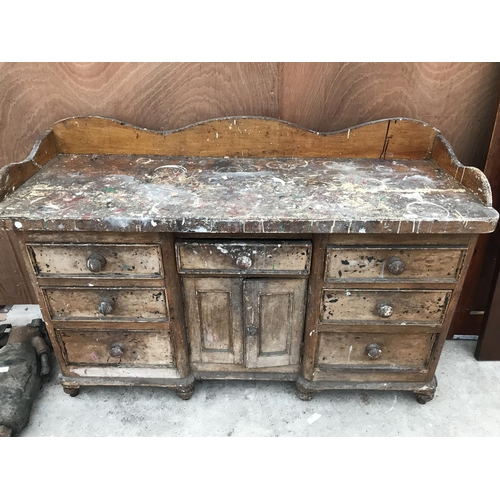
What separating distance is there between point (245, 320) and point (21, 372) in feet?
3.76

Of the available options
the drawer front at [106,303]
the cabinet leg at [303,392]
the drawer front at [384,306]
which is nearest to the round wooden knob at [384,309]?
the drawer front at [384,306]

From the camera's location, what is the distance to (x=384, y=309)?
1604 millimetres

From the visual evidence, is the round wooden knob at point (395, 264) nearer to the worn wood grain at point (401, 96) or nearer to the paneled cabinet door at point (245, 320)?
the paneled cabinet door at point (245, 320)

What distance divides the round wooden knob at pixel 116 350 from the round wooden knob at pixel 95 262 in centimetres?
41

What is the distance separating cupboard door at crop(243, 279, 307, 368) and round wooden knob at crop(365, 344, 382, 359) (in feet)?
0.99

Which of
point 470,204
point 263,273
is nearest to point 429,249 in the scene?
point 470,204

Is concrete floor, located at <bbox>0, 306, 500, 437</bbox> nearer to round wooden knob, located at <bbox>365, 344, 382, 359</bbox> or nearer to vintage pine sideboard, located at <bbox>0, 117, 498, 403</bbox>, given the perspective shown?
vintage pine sideboard, located at <bbox>0, 117, 498, 403</bbox>

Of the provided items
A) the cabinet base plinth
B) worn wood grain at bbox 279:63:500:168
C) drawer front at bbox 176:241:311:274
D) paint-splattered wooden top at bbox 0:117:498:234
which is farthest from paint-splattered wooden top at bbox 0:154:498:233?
the cabinet base plinth

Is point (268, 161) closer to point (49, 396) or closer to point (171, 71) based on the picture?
point (171, 71)

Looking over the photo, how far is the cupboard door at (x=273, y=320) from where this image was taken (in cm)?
164

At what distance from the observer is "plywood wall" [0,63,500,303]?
1853mm

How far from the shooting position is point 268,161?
1.91m

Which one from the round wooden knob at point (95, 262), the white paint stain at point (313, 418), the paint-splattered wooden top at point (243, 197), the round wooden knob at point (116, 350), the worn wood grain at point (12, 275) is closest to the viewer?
the paint-splattered wooden top at point (243, 197)

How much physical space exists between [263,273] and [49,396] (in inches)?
51.3
